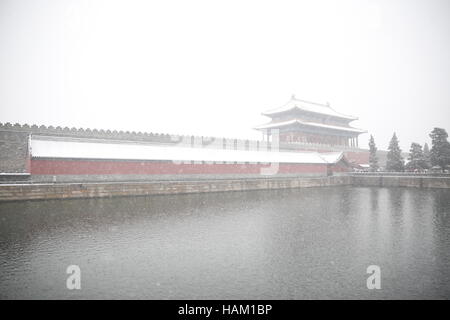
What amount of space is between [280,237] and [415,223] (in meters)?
6.94

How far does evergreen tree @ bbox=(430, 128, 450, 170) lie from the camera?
3312cm

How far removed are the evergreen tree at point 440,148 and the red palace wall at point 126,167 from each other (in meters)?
18.8

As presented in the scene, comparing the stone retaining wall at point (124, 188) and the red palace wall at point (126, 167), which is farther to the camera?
the red palace wall at point (126, 167)

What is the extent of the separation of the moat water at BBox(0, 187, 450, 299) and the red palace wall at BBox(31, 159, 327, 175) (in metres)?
6.56

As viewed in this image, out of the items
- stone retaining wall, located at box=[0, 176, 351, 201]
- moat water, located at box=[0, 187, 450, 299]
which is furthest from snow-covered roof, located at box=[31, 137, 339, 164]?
moat water, located at box=[0, 187, 450, 299]

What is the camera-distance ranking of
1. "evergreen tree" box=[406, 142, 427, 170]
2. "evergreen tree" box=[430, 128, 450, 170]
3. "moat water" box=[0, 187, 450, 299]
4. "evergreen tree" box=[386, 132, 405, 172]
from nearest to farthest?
"moat water" box=[0, 187, 450, 299] → "evergreen tree" box=[430, 128, 450, 170] → "evergreen tree" box=[406, 142, 427, 170] → "evergreen tree" box=[386, 132, 405, 172]

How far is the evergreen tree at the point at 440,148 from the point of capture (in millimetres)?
Answer: 33125

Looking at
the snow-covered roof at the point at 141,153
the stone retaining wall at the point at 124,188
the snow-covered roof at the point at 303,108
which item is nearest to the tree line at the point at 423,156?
the snow-covered roof at the point at 141,153

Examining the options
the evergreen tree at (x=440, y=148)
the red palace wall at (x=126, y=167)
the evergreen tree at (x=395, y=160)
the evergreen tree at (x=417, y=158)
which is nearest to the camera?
the red palace wall at (x=126, y=167)

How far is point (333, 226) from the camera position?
12039mm

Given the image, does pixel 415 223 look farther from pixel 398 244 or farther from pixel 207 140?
pixel 207 140

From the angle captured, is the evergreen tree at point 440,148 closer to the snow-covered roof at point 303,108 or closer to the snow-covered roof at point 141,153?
the snow-covered roof at point 141,153

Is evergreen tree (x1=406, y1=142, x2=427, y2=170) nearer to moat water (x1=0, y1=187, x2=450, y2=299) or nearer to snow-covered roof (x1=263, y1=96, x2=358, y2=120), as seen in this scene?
snow-covered roof (x1=263, y1=96, x2=358, y2=120)
